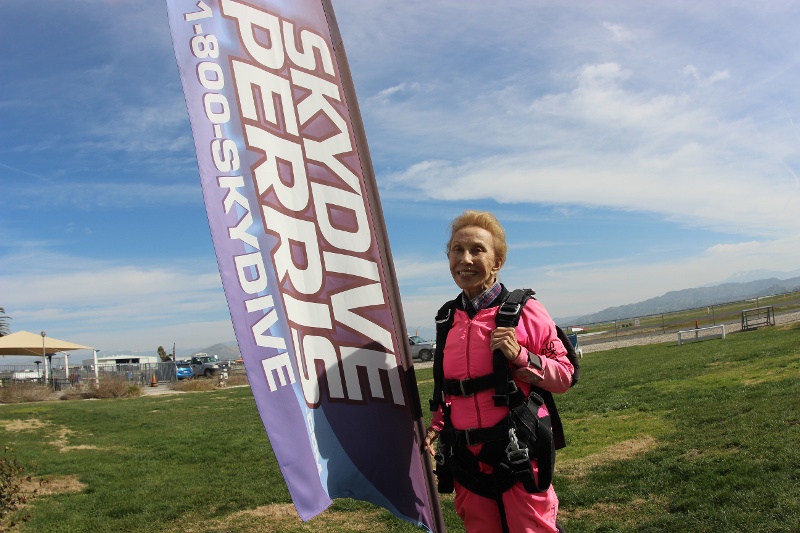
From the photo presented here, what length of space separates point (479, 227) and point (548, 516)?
1.31m

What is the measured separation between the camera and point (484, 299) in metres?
2.87

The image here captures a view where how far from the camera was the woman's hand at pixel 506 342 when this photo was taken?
2555mm

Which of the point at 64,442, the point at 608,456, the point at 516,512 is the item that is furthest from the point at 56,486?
the point at 516,512

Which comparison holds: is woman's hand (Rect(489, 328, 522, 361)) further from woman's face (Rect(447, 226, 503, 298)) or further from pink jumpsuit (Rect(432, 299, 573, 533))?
woman's face (Rect(447, 226, 503, 298))

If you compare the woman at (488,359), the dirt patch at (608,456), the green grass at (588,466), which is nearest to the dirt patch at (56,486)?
the green grass at (588,466)

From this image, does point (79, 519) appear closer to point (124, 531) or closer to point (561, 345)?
point (124, 531)

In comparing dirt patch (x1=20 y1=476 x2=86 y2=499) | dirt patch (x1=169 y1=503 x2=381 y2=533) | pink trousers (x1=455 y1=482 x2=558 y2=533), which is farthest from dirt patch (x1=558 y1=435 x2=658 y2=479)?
dirt patch (x1=20 y1=476 x2=86 y2=499)

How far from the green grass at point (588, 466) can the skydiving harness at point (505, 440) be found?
2.91m

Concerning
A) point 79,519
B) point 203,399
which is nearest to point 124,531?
point 79,519

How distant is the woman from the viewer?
8.52ft

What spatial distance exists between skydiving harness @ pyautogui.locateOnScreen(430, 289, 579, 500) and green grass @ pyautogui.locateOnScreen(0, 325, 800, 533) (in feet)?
9.53

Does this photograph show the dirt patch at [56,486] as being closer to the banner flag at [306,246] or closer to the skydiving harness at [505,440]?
the banner flag at [306,246]

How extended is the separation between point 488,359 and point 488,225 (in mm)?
671

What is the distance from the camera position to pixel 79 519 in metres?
6.90
